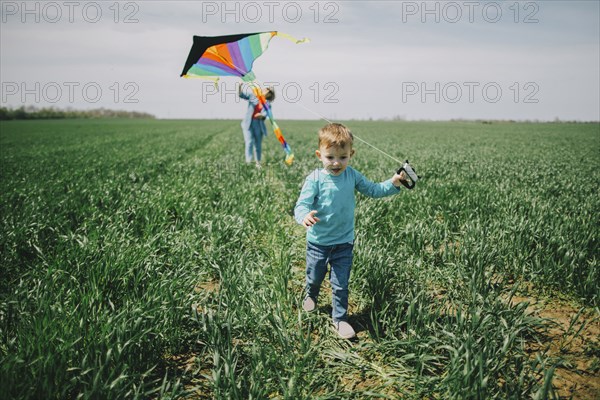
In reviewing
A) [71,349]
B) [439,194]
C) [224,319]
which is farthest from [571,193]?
[71,349]

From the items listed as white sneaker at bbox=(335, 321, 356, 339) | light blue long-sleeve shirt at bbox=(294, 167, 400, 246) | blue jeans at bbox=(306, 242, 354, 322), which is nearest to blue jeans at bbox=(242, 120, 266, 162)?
light blue long-sleeve shirt at bbox=(294, 167, 400, 246)

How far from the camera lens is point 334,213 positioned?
2.79m

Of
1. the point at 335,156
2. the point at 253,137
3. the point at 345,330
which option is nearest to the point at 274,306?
the point at 345,330

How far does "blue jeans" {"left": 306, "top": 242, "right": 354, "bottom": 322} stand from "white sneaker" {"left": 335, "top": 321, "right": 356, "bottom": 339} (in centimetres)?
5

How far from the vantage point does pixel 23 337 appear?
2025mm

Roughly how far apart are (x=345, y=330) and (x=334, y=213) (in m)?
1.01

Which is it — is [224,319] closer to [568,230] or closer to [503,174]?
[568,230]

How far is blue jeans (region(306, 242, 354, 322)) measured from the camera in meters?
2.80

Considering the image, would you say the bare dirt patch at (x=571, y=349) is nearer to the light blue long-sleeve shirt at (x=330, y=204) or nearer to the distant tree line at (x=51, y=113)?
the light blue long-sleeve shirt at (x=330, y=204)

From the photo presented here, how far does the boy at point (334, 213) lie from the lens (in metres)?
2.69

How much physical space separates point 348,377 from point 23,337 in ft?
7.19

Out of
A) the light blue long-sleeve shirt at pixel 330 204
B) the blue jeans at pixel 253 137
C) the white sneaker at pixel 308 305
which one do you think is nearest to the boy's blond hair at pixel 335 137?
the light blue long-sleeve shirt at pixel 330 204

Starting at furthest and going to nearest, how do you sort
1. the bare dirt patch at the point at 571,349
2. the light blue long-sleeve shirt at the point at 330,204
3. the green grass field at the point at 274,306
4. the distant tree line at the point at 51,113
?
the distant tree line at the point at 51,113 < the light blue long-sleeve shirt at the point at 330,204 < the bare dirt patch at the point at 571,349 < the green grass field at the point at 274,306

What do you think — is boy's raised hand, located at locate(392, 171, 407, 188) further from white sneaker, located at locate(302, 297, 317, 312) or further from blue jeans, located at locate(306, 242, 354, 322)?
white sneaker, located at locate(302, 297, 317, 312)
